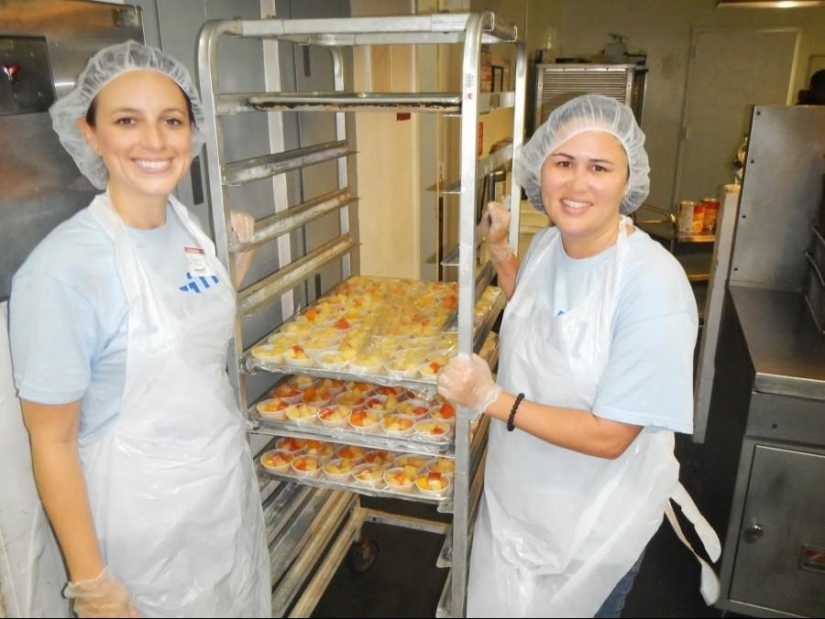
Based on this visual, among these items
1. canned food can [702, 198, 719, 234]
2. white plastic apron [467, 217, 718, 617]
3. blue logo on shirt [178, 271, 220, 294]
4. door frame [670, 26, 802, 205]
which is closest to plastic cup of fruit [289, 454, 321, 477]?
white plastic apron [467, 217, 718, 617]

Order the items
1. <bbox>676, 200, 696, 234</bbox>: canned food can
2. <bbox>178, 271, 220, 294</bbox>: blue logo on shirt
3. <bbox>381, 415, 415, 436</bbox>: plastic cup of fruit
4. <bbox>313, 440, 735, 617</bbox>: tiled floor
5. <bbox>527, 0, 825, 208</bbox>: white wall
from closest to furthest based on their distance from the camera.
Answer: <bbox>178, 271, 220, 294</bbox>: blue logo on shirt, <bbox>381, 415, 415, 436</bbox>: plastic cup of fruit, <bbox>313, 440, 735, 617</bbox>: tiled floor, <bbox>676, 200, 696, 234</bbox>: canned food can, <bbox>527, 0, 825, 208</bbox>: white wall

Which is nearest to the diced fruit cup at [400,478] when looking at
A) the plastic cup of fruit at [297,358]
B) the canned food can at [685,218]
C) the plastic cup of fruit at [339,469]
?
the plastic cup of fruit at [339,469]

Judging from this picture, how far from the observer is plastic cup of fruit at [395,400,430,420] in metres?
1.70

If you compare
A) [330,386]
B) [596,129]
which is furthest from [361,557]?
[596,129]

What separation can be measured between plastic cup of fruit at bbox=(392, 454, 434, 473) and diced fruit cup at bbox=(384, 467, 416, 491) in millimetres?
26

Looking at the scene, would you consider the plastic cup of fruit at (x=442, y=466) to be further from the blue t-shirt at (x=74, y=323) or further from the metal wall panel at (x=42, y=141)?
the metal wall panel at (x=42, y=141)

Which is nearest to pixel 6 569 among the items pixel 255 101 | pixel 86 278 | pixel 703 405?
pixel 86 278

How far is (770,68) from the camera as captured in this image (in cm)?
600

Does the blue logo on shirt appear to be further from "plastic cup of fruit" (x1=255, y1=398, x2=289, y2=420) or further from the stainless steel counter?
the stainless steel counter

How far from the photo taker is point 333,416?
1675mm

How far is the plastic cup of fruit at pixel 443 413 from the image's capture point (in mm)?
1674

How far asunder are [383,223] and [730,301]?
1.66m

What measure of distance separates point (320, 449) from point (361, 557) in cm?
67

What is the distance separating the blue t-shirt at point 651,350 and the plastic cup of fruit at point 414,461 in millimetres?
615
